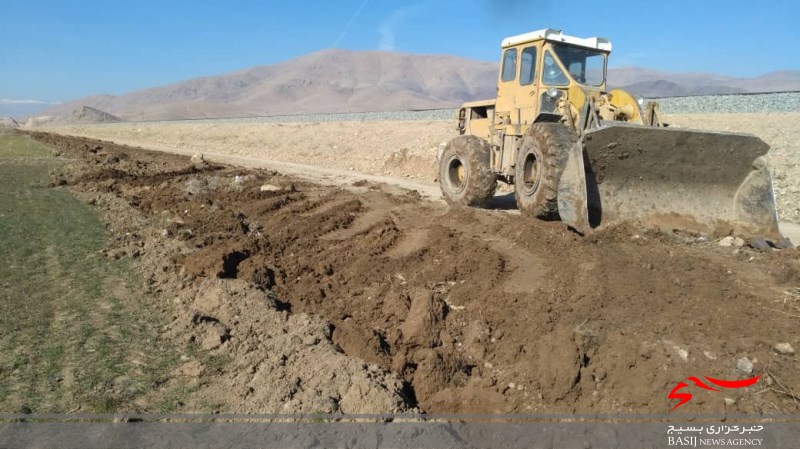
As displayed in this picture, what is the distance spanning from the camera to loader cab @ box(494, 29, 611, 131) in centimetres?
946

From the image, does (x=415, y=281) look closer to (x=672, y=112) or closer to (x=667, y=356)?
(x=667, y=356)

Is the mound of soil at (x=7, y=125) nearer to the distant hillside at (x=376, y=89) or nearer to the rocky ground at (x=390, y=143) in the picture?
the rocky ground at (x=390, y=143)

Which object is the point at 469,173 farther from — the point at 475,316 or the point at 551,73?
the point at 475,316

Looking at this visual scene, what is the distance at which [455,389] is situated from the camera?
15.3 ft

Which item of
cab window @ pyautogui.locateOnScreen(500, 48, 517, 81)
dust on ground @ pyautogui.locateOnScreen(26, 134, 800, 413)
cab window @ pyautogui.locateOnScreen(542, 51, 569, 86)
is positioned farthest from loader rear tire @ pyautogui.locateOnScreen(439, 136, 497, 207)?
dust on ground @ pyautogui.locateOnScreen(26, 134, 800, 413)

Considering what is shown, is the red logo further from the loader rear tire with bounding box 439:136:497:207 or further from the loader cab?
the loader rear tire with bounding box 439:136:497:207

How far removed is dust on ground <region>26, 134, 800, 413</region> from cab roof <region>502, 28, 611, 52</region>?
10.6 ft

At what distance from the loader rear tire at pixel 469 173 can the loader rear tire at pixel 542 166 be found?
134 cm

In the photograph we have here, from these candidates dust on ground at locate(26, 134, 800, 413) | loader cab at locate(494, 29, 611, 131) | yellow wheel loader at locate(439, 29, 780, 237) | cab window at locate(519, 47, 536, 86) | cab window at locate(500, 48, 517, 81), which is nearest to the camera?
dust on ground at locate(26, 134, 800, 413)

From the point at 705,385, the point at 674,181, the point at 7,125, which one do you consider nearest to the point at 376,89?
the point at 7,125

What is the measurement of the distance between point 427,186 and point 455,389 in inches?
441

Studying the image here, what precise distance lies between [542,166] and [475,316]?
3.39 metres

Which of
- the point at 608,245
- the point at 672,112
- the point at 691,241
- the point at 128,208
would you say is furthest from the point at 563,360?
the point at 672,112

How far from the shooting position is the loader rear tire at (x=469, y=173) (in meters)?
10.5
